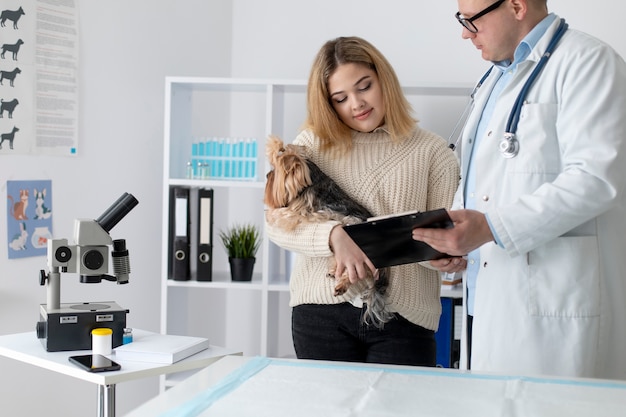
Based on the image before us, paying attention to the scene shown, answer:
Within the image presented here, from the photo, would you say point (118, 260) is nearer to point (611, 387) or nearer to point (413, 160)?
point (413, 160)

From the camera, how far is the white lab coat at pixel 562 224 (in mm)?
1654

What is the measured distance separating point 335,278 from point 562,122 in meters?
0.73

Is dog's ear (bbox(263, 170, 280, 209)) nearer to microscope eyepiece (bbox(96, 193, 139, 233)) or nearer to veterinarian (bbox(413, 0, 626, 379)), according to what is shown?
microscope eyepiece (bbox(96, 193, 139, 233))

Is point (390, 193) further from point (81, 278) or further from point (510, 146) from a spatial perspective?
point (81, 278)

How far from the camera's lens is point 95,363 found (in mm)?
1933

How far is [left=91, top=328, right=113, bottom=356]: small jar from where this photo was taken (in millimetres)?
2066

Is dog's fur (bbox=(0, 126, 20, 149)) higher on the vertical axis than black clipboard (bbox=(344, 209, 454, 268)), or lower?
higher

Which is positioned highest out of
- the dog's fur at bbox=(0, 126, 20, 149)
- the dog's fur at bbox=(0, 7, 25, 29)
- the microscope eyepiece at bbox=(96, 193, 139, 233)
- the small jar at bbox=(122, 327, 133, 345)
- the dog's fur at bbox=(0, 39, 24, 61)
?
the dog's fur at bbox=(0, 7, 25, 29)

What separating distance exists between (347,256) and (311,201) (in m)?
0.19

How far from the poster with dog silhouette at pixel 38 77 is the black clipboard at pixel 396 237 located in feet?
5.12

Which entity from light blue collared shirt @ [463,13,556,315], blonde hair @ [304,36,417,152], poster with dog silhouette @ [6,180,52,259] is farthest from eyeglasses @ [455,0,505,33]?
poster with dog silhouette @ [6,180,52,259]

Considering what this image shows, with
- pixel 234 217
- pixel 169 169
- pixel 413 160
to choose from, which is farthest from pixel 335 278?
pixel 234 217

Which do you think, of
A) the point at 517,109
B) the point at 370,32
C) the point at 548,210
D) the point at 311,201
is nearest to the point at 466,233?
the point at 548,210

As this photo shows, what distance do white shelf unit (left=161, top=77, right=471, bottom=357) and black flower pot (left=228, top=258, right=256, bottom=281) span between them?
0.04 metres
